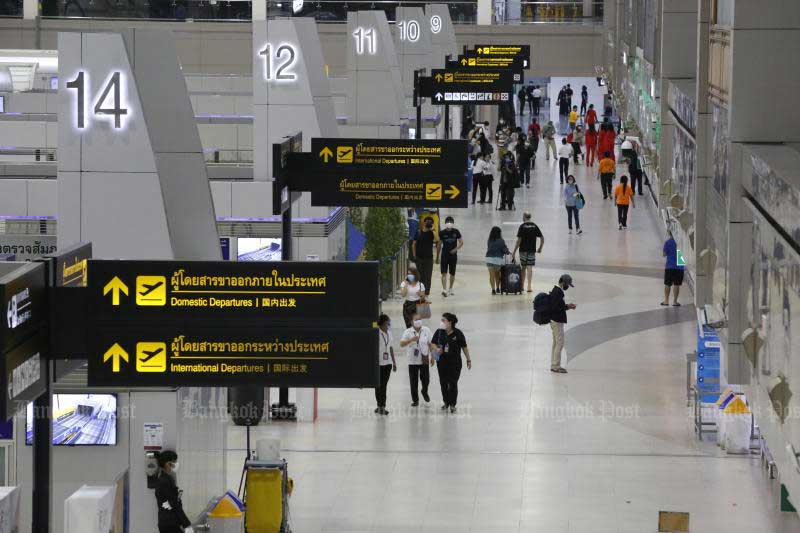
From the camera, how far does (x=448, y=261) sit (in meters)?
27.0

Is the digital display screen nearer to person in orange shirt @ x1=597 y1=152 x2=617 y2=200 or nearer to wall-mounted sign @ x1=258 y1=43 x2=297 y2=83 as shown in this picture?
wall-mounted sign @ x1=258 y1=43 x2=297 y2=83

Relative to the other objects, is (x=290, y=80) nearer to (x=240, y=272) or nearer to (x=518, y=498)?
(x=518, y=498)

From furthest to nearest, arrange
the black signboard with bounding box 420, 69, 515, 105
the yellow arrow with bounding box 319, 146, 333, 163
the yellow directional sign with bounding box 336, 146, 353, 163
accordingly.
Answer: the black signboard with bounding box 420, 69, 515, 105 → the yellow directional sign with bounding box 336, 146, 353, 163 → the yellow arrow with bounding box 319, 146, 333, 163

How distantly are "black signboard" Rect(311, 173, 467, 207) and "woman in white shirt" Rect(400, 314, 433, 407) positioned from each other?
7.58ft

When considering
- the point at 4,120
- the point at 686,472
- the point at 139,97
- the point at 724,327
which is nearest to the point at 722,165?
the point at 724,327

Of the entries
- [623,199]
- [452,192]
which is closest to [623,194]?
[623,199]

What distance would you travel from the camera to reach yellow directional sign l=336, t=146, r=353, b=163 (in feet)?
53.0

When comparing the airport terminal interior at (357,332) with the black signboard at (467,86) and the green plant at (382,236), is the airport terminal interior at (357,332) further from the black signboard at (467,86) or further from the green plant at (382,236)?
the black signboard at (467,86)

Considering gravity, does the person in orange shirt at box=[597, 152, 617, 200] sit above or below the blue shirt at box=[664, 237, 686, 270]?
above

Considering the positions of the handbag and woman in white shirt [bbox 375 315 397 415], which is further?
the handbag

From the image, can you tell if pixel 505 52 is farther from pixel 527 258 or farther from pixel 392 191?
pixel 392 191

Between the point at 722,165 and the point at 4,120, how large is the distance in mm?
19379

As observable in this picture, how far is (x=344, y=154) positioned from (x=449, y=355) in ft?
11.2

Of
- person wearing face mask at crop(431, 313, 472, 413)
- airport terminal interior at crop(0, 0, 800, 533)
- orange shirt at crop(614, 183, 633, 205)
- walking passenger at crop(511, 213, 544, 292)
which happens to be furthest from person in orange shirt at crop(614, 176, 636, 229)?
person wearing face mask at crop(431, 313, 472, 413)
